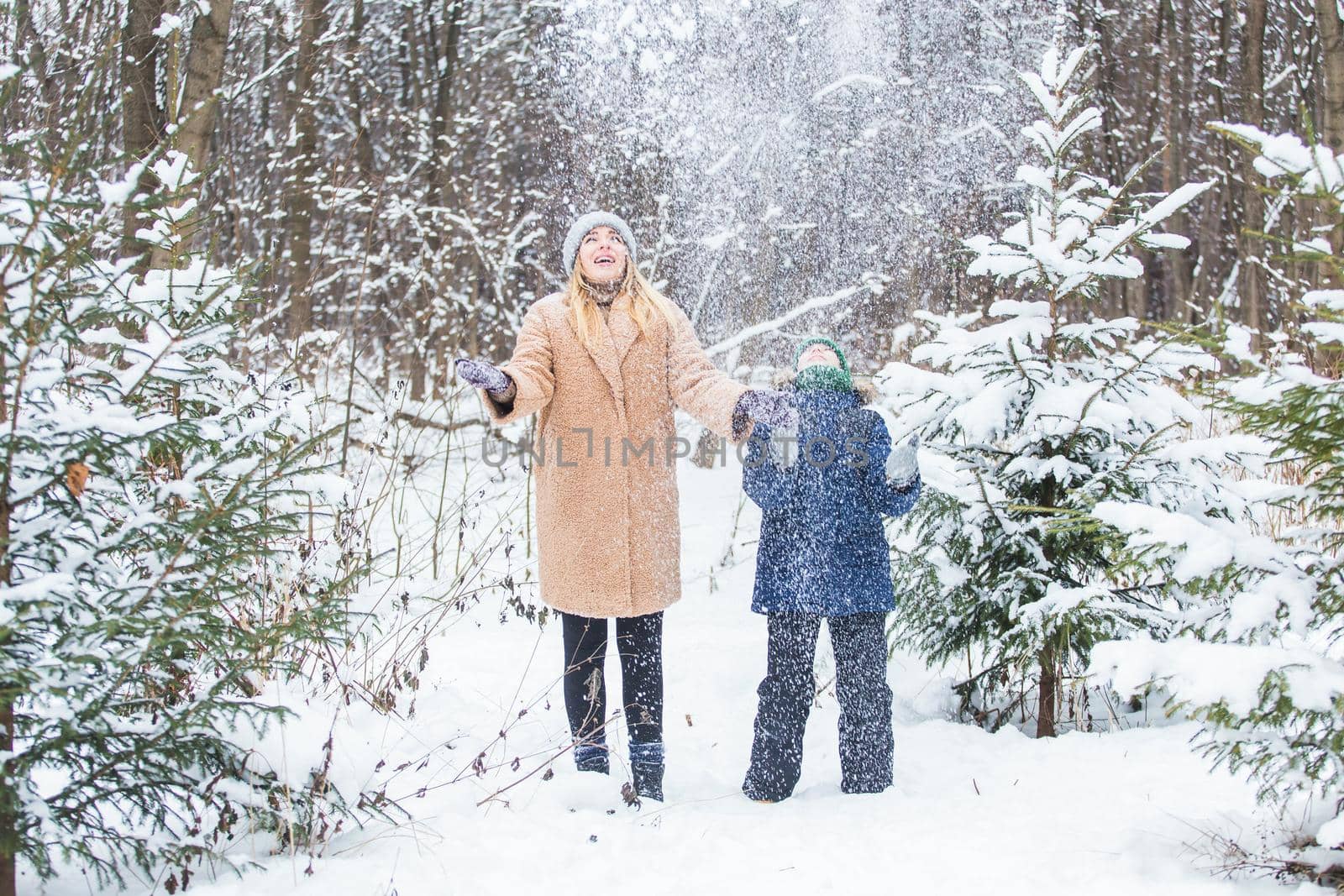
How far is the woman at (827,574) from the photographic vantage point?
2.93 meters

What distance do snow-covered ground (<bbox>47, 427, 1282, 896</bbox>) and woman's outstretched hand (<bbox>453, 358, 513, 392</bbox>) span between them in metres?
0.97

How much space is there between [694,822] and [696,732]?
1049 mm

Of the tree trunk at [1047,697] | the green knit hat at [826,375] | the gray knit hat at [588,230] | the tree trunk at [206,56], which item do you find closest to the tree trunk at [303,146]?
the tree trunk at [206,56]

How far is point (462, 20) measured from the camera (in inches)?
470

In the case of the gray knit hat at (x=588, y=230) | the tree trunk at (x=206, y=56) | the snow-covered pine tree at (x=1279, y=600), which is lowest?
the snow-covered pine tree at (x=1279, y=600)

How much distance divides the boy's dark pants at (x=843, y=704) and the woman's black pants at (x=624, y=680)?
0.35 metres

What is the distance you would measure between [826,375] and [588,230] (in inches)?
34.4

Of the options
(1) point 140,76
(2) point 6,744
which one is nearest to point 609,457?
(2) point 6,744

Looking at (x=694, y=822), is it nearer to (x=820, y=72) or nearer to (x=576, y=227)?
(x=576, y=227)

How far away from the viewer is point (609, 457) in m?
2.95

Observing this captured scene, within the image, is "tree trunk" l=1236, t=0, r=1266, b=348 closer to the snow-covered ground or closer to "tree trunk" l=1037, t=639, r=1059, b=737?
"tree trunk" l=1037, t=639, r=1059, b=737

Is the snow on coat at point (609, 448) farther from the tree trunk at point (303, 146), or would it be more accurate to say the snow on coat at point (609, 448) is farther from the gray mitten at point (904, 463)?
the tree trunk at point (303, 146)

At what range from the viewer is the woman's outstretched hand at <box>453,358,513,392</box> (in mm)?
2623

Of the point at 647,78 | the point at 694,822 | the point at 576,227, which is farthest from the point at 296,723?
the point at 647,78
